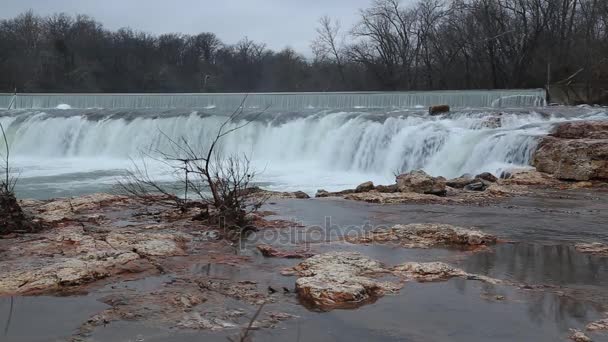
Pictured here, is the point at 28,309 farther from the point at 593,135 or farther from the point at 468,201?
the point at 593,135

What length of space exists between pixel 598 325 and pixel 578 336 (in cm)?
26

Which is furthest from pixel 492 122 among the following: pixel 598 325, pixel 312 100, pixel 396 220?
pixel 312 100

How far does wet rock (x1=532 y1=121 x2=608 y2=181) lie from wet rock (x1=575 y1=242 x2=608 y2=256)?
5325mm

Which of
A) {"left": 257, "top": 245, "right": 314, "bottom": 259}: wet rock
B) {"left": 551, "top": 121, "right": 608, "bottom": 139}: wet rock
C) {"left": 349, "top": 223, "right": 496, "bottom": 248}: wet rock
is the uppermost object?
{"left": 551, "top": 121, "right": 608, "bottom": 139}: wet rock

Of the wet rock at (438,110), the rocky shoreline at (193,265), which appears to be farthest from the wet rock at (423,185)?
the wet rock at (438,110)

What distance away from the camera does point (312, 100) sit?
94.0ft

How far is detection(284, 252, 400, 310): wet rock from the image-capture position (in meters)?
4.10

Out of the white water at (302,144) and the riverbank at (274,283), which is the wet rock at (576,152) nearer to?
the white water at (302,144)

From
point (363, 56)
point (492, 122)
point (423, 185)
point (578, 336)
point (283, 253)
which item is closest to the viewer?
point (578, 336)

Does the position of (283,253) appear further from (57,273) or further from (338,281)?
(57,273)

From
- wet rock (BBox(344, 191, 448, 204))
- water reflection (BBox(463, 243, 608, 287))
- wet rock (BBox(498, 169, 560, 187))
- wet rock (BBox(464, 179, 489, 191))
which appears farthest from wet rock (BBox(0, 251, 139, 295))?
wet rock (BBox(498, 169, 560, 187))

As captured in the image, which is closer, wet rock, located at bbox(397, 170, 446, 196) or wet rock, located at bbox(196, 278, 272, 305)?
wet rock, located at bbox(196, 278, 272, 305)

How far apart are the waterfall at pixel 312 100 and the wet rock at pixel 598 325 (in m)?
22.2

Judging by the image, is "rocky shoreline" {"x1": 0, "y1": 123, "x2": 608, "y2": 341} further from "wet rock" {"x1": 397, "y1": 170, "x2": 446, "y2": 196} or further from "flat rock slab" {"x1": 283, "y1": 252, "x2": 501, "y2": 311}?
"wet rock" {"x1": 397, "y1": 170, "x2": 446, "y2": 196}
